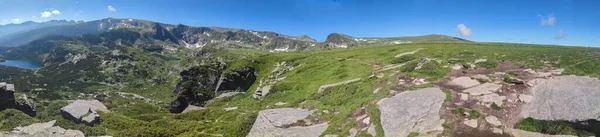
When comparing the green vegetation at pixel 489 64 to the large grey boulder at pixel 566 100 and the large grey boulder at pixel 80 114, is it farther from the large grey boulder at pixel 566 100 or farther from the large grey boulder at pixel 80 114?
the large grey boulder at pixel 80 114

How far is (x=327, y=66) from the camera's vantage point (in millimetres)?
57656

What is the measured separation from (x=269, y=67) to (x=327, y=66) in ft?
90.7

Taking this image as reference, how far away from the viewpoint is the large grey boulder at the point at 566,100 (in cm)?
1803

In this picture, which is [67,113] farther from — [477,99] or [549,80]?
[549,80]

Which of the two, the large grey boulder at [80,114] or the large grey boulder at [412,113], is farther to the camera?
the large grey boulder at [80,114]

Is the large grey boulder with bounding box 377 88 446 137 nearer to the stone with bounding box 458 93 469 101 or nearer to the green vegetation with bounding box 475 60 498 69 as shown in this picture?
the stone with bounding box 458 93 469 101

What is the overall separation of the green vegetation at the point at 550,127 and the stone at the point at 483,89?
17.4 ft

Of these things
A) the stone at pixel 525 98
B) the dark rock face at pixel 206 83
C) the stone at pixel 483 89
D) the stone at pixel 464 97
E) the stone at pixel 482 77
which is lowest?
the dark rock face at pixel 206 83

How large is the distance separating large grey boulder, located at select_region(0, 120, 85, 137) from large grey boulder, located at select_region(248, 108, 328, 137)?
507 inches

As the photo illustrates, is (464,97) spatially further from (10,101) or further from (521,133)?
(10,101)

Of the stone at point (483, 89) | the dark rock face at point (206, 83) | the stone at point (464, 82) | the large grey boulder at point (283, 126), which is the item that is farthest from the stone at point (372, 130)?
the dark rock face at point (206, 83)

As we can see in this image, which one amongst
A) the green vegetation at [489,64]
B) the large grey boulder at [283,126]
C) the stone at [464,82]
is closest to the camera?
the large grey boulder at [283,126]

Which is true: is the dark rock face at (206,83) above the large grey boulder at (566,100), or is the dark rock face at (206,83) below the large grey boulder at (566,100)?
below

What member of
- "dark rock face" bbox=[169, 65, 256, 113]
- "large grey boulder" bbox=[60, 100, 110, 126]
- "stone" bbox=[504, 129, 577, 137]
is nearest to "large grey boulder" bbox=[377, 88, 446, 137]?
"stone" bbox=[504, 129, 577, 137]
